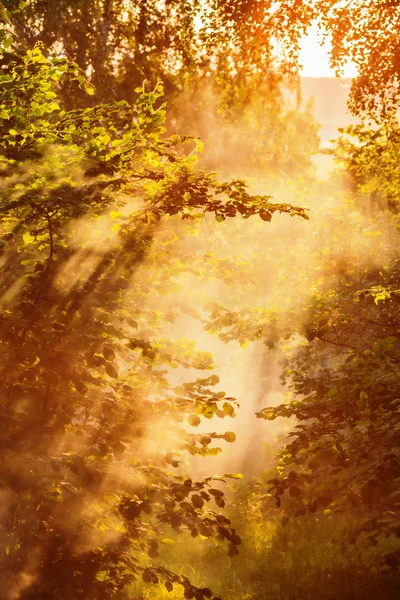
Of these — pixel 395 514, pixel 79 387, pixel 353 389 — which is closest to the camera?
pixel 79 387

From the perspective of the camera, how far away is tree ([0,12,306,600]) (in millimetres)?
3443

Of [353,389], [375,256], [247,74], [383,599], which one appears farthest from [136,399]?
[383,599]

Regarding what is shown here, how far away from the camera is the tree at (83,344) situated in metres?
3.44

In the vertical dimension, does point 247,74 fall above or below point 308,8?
below

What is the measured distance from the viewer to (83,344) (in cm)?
369

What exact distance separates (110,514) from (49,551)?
0.54 m

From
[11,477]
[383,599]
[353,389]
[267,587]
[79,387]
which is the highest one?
[79,387]

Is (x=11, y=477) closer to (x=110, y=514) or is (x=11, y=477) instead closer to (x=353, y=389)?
(x=110, y=514)

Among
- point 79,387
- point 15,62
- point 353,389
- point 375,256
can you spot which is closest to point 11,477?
point 79,387

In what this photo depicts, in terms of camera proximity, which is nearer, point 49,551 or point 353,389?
point 49,551

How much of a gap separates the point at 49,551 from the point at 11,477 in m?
1.08

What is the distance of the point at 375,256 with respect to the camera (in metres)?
7.75

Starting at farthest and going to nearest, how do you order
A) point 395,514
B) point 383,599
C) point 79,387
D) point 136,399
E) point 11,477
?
point 383,599, point 395,514, point 136,399, point 79,387, point 11,477

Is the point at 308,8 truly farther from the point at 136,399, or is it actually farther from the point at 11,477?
the point at 11,477
